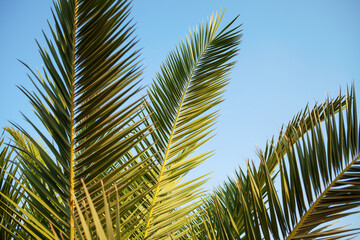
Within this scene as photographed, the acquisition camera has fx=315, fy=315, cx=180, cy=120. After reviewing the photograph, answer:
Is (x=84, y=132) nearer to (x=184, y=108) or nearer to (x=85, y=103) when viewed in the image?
(x=85, y=103)

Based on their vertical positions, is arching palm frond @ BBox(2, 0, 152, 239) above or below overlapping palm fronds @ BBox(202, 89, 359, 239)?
above

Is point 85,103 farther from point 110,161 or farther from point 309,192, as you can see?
point 309,192

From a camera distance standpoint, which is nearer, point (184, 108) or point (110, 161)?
point (110, 161)

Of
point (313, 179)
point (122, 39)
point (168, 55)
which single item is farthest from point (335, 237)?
point (168, 55)

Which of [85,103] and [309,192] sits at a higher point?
[85,103]

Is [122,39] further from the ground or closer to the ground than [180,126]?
further from the ground

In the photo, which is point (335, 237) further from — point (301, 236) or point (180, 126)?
point (180, 126)

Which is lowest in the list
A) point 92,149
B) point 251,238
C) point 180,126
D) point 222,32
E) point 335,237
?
point 335,237

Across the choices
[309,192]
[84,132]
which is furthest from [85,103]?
[309,192]

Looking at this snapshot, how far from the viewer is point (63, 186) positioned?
1259 millimetres

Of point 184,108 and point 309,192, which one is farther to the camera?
point 184,108

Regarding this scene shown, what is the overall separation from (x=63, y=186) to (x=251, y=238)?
76 cm

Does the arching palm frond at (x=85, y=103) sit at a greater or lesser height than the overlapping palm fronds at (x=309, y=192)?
greater

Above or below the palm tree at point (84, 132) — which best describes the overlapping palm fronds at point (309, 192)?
below
